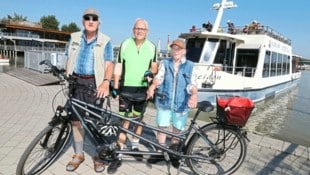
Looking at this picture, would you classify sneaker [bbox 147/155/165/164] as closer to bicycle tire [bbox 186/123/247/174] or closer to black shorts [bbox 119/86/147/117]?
bicycle tire [bbox 186/123/247/174]

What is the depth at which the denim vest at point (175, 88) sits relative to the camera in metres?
3.88

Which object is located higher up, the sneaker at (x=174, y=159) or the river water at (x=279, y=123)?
the sneaker at (x=174, y=159)

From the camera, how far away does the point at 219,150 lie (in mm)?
3861

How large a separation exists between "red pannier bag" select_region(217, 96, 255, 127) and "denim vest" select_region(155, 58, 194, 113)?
1.52ft

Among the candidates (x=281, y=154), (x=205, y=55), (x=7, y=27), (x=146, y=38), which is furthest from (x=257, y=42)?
(x=7, y=27)

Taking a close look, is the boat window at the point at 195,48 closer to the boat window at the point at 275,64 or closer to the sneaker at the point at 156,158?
the boat window at the point at 275,64

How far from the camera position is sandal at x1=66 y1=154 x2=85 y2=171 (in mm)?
3949

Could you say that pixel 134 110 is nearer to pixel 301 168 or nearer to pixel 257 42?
pixel 301 168

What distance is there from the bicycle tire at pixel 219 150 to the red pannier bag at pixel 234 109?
0.57 feet

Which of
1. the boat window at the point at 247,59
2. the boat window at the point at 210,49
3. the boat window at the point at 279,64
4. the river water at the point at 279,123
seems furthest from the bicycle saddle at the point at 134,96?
the boat window at the point at 279,64

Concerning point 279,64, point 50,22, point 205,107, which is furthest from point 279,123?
point 50,22

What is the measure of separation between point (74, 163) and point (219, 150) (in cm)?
182

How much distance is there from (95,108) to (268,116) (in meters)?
11.4

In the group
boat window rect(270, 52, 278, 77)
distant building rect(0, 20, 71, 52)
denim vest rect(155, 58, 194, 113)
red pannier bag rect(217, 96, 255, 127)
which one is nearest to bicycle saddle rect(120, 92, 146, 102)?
denim vest rect(155, 58, 194, 113)
